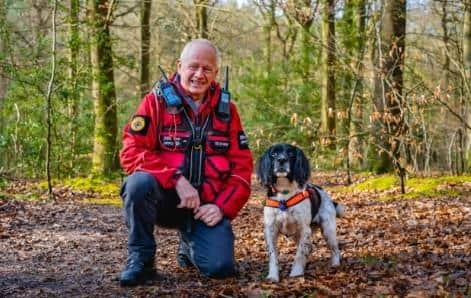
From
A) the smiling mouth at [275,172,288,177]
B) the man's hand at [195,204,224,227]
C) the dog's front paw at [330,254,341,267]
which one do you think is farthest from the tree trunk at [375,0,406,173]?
the man's hand at [195,204,224,227]

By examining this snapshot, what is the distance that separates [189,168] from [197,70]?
2.34 ft

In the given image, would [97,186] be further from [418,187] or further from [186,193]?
[186,193]

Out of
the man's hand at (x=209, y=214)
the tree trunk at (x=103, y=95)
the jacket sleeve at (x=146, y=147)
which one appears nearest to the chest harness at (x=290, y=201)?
the man's hand at (x=209, y=214)

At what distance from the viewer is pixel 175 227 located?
4.82 metres

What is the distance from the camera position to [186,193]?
438cm

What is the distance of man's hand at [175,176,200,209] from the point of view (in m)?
4.39

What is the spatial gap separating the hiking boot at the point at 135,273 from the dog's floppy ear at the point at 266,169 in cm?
101

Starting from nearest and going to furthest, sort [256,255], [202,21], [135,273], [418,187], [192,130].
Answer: [135,273], [192,130], [256,255], [418,187], [202,21]

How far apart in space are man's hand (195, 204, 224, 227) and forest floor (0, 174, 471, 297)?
42 centimetres

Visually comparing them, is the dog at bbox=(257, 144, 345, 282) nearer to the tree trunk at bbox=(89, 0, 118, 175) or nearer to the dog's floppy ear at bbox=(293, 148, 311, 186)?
the dog's floppy ear at bbox=(293, 148, 311, 186)

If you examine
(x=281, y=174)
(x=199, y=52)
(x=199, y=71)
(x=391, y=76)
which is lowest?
(x=281, y=174)

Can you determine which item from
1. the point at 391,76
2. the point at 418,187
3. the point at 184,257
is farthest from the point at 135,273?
the point at 391,76

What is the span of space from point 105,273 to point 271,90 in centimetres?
1429

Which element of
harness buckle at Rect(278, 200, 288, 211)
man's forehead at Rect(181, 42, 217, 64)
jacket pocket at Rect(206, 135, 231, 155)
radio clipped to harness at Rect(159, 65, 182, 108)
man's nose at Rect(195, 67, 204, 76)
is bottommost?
harness buckle at Rect(278, 200, 288, 211)
